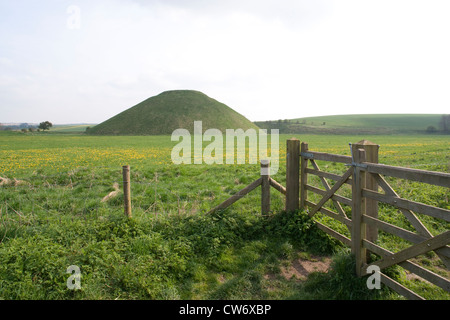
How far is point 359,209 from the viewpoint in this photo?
4.43 m

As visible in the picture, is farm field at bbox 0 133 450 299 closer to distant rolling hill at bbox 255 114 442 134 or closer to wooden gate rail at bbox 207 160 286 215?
wooden gate rail at bbox 207 160 286 215

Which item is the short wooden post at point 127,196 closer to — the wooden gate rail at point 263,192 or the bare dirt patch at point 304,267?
the wooden gate rail at point 263,192

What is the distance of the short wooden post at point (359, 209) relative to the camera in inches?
173

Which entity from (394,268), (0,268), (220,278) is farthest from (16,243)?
(394,268)

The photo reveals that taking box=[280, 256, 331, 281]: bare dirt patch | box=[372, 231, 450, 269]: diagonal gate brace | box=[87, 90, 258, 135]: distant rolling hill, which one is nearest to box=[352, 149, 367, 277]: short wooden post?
box=[372, 231, 450, 269]: diagonal gate brace

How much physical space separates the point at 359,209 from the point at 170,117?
94271 mm

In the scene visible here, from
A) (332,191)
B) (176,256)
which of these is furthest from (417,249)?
(176,256)

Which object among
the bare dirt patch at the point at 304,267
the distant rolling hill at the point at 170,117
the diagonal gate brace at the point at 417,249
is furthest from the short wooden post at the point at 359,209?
the distant rolling hill at the point at 170,117

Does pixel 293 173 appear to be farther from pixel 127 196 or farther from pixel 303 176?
pixel 127 196

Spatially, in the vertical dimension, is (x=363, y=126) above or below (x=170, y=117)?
below

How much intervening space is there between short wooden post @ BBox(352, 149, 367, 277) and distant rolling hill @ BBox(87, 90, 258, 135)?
82678mm
